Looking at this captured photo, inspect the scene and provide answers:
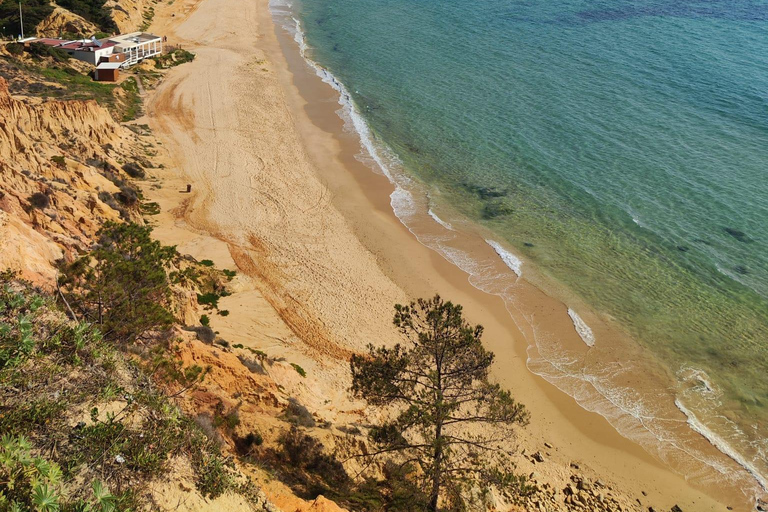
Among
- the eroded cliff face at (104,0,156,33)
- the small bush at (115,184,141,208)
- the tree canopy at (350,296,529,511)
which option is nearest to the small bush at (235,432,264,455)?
the tree canopy at (350,296,529,511)

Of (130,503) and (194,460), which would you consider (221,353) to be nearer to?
(194,460)

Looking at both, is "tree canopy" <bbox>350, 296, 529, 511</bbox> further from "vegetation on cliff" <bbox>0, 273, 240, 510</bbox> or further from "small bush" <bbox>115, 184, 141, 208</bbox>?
"small bush" <bbox>115, 184, 141, 208</bbox>

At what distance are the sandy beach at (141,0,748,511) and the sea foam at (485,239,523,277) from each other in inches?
80.9

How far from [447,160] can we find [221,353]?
27808 mm

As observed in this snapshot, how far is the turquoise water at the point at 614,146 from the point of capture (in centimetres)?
2766

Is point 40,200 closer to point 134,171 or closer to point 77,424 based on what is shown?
point 134,171

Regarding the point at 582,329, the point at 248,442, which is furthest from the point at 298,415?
the point at 582,329

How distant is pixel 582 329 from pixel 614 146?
2267cm

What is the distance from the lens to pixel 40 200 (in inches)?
817

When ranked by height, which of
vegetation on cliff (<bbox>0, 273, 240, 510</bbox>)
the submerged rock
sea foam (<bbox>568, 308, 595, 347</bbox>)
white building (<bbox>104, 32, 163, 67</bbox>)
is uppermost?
vegetation on cliff (<bbox>0, 273, 240, 510</bbox>)

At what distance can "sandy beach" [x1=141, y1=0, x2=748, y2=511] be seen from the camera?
20.7m

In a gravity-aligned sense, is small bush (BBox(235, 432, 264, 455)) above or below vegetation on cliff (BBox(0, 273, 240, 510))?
below

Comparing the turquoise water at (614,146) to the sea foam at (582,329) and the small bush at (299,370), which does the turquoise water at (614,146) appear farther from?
the small bush at (299,370)

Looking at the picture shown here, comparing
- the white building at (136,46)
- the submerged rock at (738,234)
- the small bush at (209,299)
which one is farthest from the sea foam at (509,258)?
the white building at (136,46)
